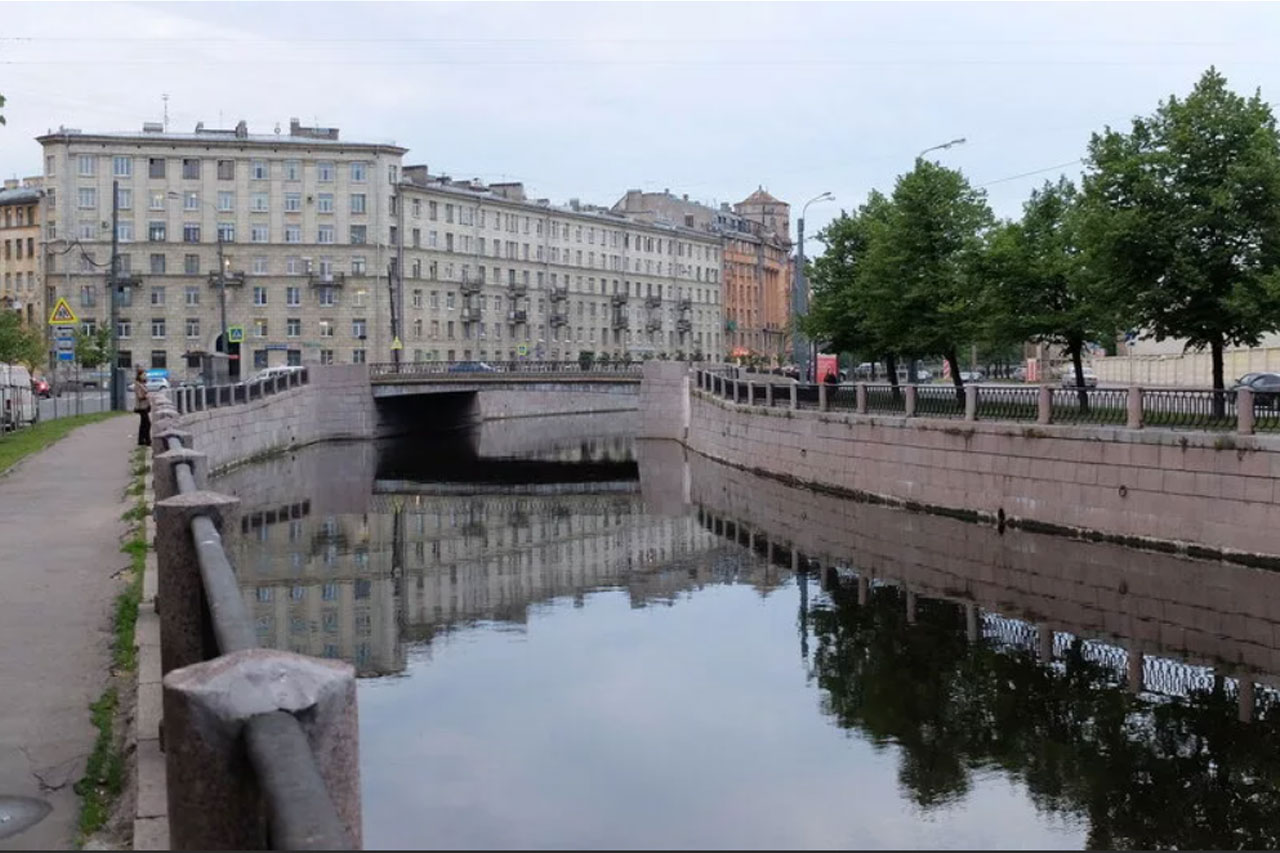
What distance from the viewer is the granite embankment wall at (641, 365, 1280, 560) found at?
78.4 ft

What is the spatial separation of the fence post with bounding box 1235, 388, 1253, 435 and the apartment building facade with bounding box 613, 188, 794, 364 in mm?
99720

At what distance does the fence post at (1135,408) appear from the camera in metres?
26.9

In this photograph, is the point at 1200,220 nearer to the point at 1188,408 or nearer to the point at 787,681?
the point at 1188,408

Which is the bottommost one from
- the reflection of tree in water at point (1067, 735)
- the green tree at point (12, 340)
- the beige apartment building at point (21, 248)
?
the reflection of tree in water at point (1067, 735)

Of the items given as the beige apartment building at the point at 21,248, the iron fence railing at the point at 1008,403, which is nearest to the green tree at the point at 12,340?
the iron fence railing at the point at 1008,403

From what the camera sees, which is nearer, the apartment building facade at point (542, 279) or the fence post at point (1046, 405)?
the fence post at point (1046, 405)

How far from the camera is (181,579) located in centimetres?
697

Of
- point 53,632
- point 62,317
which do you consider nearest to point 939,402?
point 62,317

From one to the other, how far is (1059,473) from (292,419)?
37374 mm

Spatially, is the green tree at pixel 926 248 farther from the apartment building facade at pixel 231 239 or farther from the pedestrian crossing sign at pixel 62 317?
the apartment building facade at pixel 231 239

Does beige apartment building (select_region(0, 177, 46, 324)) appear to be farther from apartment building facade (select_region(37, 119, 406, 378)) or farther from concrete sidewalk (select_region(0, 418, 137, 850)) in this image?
concrete sidewalk (select_region(0, 418, 137, 850))

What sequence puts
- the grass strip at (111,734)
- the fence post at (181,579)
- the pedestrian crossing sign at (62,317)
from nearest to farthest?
the fence post at (181,579) → the grass strip at (111,734) → the pedestrian crossing sign at (62,317)

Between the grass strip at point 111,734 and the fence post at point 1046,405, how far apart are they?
785 inches

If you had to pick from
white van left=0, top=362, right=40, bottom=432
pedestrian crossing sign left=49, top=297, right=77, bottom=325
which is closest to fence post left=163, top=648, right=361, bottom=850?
pedestrian crossing sign left=49, top=297, right=77, bottom=325
